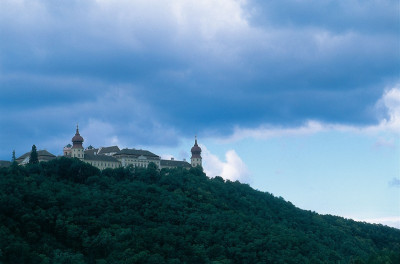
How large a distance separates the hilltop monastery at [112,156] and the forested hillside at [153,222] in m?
11.8

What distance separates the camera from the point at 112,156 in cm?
12275

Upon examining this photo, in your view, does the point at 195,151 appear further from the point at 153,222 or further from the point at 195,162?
the point at 153,222

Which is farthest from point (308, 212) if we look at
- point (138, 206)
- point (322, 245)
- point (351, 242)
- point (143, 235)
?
point (143, 235)

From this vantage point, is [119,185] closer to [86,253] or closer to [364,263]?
[86,253]

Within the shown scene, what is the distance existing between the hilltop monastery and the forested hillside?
11.8 m

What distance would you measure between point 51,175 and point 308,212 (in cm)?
4983

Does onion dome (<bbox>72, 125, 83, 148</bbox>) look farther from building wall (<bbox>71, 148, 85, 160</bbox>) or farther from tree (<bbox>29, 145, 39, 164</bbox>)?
tree (<bbox>29, 145, 39, 164</bbox>)

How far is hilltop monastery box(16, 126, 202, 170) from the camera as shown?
11425cm

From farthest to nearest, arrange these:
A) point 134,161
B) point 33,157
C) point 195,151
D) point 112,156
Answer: point 195,151
point 134,161
point 112,156
point 33,157

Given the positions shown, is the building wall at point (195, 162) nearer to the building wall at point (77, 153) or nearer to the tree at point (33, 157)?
the building wall at point (77, 153)

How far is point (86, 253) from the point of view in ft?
238

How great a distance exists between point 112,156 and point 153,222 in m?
39.3

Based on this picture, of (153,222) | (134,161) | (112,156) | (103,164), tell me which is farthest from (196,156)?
(153,222)

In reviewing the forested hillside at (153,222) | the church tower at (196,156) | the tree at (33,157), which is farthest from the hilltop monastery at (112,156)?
the forested hillside at (153,222)
